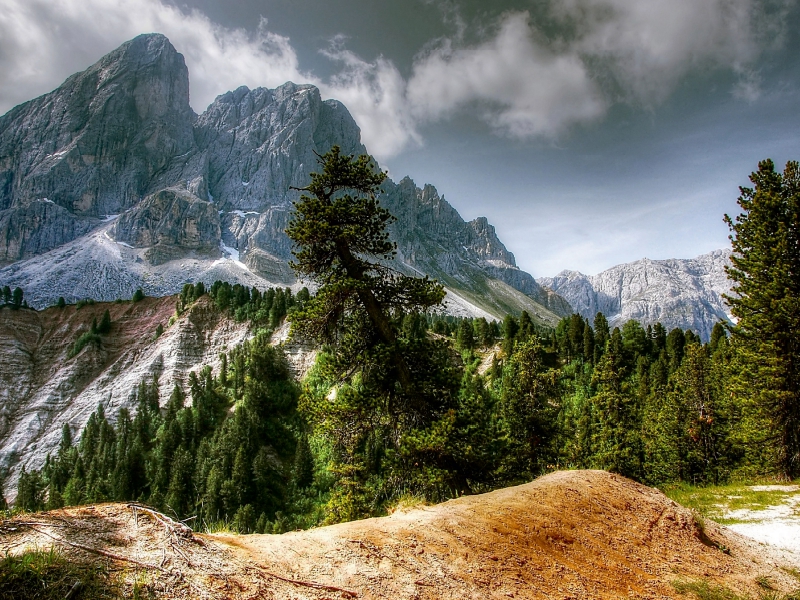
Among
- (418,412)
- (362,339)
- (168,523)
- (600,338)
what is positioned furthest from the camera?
(600,338)

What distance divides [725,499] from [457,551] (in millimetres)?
14183

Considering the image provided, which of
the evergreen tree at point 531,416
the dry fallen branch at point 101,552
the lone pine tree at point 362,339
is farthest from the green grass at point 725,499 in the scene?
the dry fallen branch at point 101,552

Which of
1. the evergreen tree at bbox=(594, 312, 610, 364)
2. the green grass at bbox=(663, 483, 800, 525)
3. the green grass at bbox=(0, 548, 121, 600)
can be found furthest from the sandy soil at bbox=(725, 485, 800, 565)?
the evergreen tree at bbox=(594, 312, 610, 364)

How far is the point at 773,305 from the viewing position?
20.7 metres

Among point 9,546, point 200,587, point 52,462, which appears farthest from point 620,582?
point 52,462

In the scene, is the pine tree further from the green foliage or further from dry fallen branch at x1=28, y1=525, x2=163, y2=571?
the green foliage

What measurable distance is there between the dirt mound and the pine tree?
1561 centimetres

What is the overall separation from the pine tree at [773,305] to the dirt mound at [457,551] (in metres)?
15.6

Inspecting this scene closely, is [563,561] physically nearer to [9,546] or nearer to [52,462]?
[9,546]

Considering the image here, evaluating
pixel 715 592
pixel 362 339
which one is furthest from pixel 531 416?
pixel 715 592

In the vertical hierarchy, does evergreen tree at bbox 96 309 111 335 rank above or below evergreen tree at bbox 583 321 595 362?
A: above

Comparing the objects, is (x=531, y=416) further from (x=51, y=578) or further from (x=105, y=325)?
(x=105, y=325)

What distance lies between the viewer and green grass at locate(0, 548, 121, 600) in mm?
3654

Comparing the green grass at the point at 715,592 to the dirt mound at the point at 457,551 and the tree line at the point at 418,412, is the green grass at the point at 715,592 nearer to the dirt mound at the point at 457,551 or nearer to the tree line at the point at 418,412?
the dirt mound at the point at 457,551
